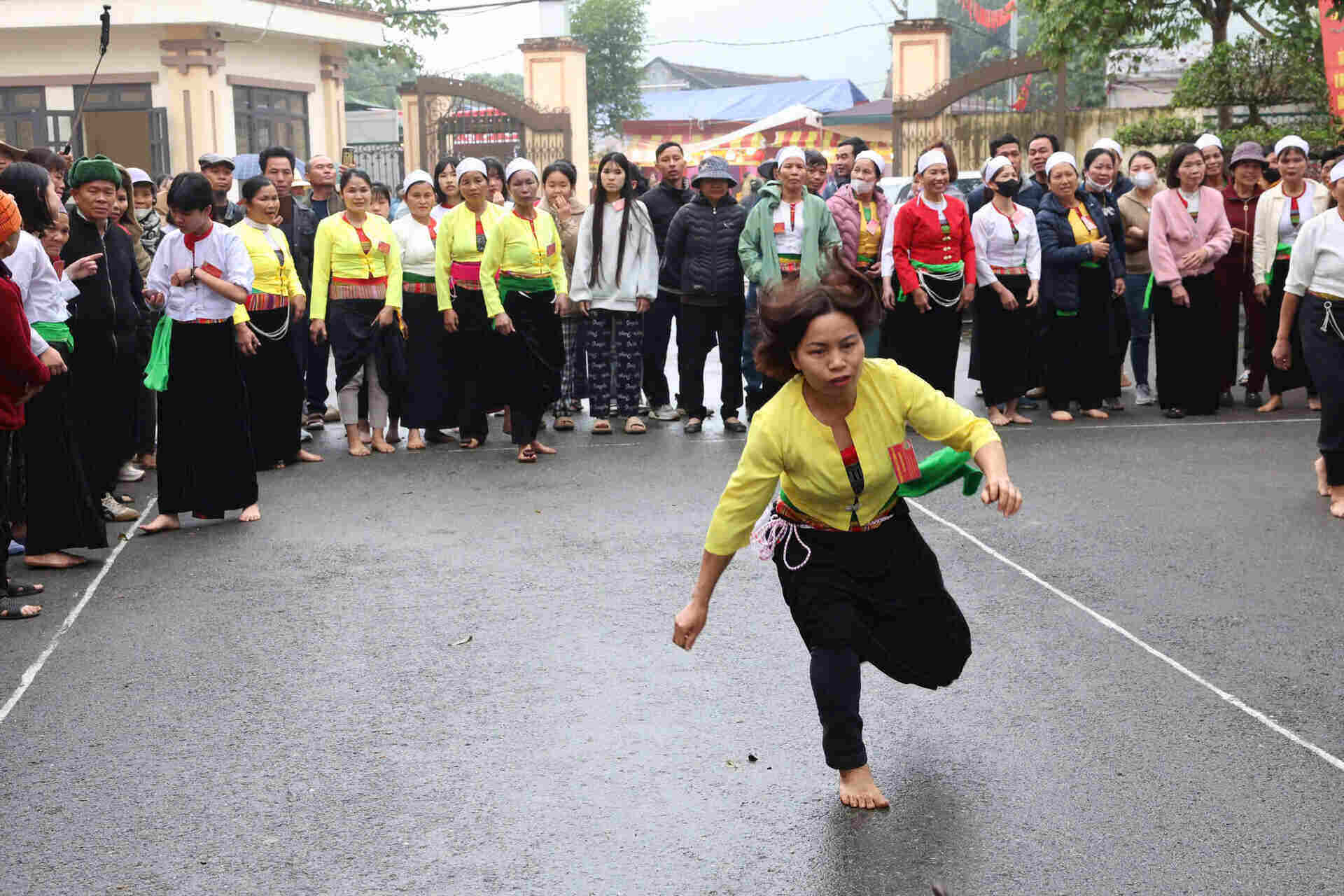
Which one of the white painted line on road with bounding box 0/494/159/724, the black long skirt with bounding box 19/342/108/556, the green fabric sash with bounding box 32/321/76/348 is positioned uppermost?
the green fabric sash with bounding box 32/321/76/348

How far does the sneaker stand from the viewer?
9227 millimetres

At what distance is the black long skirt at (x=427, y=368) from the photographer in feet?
37.8

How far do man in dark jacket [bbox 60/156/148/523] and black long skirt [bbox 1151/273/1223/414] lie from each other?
7.42 meters

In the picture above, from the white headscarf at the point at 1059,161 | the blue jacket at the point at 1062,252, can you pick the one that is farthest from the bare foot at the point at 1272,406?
the white headscarf at the point at 1059,161

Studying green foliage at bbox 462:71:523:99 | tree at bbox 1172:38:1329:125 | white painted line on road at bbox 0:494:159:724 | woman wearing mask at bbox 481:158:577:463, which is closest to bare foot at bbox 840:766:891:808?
white painted line on road at bbox 0:494:159:724

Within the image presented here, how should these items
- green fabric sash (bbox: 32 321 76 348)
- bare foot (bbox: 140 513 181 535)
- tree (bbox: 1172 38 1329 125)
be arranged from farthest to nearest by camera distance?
tree (bbox: 1172 38 1329 125), bare foot (bbox: 140 513 181 535), green fabric sash (bbox: 32 321 76 348)

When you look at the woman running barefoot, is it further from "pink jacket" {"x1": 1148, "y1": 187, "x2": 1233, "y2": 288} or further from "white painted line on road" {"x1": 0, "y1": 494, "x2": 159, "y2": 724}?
"pink jacket" {"x1": 1148, "y1": 187, "x2": 1233, "y2": 288}

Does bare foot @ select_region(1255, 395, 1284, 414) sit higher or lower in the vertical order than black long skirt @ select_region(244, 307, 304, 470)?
lower

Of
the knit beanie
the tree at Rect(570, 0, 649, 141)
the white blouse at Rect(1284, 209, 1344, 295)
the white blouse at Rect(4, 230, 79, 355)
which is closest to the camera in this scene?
the knit beanie

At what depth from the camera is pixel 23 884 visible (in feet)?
13.5

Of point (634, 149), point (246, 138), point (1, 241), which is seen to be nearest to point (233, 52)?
point (246, 138)

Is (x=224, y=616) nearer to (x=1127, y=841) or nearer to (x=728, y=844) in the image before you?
(x=728, y=844)

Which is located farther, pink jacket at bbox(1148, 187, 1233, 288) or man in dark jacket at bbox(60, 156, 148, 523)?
pink jacket at bbox(1148, 187, 1233, 288)

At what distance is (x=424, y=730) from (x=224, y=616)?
1.95 m
